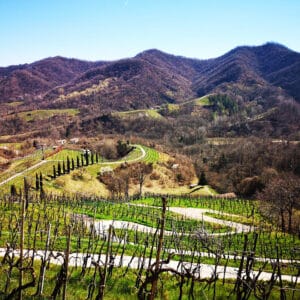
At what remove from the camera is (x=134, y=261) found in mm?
21672

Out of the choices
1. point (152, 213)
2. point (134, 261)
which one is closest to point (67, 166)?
point (152, 213)

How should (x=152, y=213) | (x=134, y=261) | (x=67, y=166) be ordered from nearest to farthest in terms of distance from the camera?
(x=134, y=261) → (x=152, y=213) → (x=67, y=166)

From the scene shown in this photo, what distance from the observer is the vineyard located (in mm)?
10227

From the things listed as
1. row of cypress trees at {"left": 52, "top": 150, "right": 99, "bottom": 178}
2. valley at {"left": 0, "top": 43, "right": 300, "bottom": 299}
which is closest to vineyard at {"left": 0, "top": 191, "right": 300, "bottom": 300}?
valley at {"left": 0, "top": 43, "right": 300, "bottom": 299}

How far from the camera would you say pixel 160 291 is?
14711mm

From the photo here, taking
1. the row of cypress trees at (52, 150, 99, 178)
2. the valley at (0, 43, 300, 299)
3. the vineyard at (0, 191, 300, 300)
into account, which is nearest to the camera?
the vineyard at (0, 191, 300, 300)

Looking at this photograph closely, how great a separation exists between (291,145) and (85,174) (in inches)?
2382

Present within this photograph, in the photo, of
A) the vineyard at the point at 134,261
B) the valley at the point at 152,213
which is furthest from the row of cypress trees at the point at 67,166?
the vineyard at the point at 134,261

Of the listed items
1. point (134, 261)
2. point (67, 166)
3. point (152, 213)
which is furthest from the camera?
point (67, 166)

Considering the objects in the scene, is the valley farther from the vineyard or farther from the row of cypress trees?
the row of cypress trees

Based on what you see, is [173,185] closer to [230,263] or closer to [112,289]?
[230,263]

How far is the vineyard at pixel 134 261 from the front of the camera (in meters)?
10.2

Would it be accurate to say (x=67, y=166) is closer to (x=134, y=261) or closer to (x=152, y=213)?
(x=152, y=213)

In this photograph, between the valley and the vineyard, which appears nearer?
the vineyard
